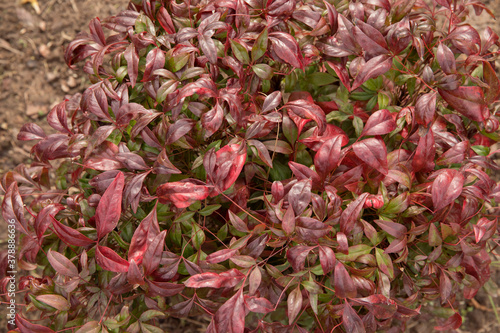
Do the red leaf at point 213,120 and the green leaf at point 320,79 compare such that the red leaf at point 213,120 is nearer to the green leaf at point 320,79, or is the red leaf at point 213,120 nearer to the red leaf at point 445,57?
the green leaf at point 320,79

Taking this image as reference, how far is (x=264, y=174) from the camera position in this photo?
132cm

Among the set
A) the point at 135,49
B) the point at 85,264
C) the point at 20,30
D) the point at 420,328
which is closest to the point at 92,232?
the point at 85,264

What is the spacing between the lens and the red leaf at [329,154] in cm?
113

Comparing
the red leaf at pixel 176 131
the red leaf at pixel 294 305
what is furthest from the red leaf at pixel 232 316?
the red leaf at pixel 176 131

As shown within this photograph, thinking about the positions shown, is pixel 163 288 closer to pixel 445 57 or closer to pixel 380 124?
pixel 380 124

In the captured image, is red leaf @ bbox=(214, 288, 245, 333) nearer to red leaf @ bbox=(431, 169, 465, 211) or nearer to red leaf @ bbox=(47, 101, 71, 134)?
red leaf @ bbox=(431, 169, 465, 211)

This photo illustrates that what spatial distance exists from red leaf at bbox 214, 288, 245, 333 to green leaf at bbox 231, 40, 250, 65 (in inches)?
26.7

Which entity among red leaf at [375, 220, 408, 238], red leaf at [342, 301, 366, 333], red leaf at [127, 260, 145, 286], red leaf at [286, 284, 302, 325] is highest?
red leaf at [127, 260, 145, 286]

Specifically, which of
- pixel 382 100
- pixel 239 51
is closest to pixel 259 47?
pixel 239 51

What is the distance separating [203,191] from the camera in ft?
3.57

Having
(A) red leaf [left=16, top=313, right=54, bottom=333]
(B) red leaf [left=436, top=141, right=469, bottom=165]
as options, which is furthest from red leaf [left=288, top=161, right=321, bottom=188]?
(A) red leaf [left=16, top=313, right=54, bottom=333]

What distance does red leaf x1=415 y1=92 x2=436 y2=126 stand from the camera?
1.20m

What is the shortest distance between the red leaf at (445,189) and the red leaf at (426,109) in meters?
0.18

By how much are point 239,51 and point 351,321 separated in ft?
2.80
